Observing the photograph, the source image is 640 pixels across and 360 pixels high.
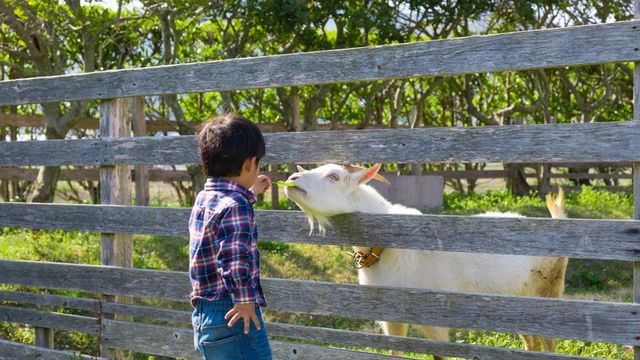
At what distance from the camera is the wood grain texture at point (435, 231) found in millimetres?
3787

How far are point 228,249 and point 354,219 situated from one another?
133 centimetres

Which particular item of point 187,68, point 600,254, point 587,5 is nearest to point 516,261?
point 600,254

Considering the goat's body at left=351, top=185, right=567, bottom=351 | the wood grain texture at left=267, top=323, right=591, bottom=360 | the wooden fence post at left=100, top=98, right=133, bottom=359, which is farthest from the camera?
the wooden fence post at left=100, top=98, right=133, bottom=359

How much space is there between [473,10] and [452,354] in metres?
11.0

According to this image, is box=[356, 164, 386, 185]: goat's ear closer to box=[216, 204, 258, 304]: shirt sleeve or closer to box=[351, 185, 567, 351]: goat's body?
box=[351, 185, 567, 351]: goat's body

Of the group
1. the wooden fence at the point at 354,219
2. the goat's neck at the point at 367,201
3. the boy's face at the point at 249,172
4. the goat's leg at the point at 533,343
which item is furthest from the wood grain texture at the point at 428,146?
the goat's leg at the point at 533,343

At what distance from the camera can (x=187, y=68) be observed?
520cm

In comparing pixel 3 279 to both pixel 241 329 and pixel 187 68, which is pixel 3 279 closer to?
pixel 187 68

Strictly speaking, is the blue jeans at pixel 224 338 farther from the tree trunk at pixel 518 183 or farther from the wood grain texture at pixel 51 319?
the tree trunk at pixel 518 183

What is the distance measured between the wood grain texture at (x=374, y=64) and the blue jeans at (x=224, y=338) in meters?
1.64

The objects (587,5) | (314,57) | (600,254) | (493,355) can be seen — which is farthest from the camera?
(587,5)

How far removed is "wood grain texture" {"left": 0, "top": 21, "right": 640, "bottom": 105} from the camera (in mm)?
3826

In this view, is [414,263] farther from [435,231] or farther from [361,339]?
[435,231]

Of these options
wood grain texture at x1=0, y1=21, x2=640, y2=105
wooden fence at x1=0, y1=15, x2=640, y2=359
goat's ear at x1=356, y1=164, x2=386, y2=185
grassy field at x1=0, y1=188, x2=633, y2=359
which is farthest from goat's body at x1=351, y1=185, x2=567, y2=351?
grassy field at x1=0, y1=188, x2=633, y2=359
